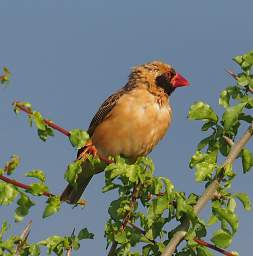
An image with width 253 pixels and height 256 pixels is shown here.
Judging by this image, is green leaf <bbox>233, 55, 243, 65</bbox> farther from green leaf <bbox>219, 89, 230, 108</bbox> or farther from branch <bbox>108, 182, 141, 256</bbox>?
branch <bbox>108, 182, 141, 256</bbox>

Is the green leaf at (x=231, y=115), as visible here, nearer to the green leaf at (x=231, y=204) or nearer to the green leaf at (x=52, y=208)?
the green leaf at (x=231, y=204)

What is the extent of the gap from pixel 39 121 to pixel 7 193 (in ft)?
1.46

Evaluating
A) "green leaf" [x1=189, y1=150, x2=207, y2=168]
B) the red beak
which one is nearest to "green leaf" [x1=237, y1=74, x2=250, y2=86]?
"green leaf" [x1=189, y1=150, x2=207, y2=168]

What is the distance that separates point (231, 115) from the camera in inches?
154

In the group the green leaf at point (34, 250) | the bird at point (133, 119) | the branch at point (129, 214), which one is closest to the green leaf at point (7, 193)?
the branch at point (129, 214)

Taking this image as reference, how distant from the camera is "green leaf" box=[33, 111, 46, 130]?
3320mm

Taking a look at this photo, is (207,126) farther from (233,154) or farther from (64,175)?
(64,175)

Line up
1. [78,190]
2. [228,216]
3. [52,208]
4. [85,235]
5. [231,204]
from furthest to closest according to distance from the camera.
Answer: [78,190] → [85,235] → [231,204] → [228,216] → [52,208]

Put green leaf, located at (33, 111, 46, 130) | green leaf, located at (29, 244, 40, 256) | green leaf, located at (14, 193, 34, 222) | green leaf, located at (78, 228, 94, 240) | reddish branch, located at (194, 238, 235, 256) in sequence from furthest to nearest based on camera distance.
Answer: green leaf, located at (78, 228, 94, 240), green leaf, located at (29, 244, 40, 256), reddish branch, located at (194, 238, 235, 256), green leaf, located at (14, 193, 34, 222), green leaf, located at (33, 111, 46, 130)

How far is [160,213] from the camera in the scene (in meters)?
3.81

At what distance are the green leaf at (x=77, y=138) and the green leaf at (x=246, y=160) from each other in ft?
3.87

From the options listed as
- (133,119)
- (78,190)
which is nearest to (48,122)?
(133,119)

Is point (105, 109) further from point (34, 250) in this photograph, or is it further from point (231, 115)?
point (231, 115)

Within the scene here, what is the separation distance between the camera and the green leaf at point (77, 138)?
10.8 ft
